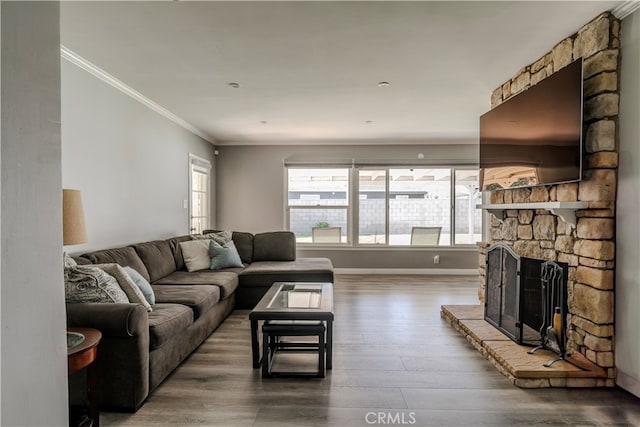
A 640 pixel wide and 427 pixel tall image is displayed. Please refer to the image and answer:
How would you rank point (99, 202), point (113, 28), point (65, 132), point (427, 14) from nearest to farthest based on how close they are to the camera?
point (427, 14)
point (113, 28)
point (65, 132)
point (99, 202)

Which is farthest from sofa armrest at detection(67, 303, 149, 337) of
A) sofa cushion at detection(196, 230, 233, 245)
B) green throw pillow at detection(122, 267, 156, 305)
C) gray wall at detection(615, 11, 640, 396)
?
gray wall at detection(615, 11, 640, 396)

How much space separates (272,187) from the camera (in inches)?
258

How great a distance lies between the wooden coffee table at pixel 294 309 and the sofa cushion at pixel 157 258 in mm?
1340

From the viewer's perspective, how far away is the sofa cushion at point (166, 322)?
7.41 ft

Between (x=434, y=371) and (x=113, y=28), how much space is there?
330 cm

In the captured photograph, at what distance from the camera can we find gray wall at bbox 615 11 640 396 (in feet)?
7.09

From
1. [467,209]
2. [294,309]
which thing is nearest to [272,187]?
[467,209]

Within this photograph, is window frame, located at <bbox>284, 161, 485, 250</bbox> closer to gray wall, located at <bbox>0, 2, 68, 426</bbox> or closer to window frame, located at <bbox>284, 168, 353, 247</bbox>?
window frame, located at <bbox>284, 168, 353, 247</bbox>

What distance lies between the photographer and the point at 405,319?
3.79m

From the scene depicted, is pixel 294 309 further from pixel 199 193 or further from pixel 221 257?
pixel 199 193

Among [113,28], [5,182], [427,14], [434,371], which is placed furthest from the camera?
[434,371]

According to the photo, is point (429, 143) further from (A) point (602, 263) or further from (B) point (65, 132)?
(B) point (65, 132)

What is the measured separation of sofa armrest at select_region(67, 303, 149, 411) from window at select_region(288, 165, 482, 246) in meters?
4.63

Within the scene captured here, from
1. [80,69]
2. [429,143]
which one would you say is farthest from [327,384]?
[429,143]
